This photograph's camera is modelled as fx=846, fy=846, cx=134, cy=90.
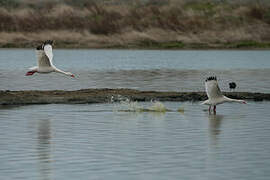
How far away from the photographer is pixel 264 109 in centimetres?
2173

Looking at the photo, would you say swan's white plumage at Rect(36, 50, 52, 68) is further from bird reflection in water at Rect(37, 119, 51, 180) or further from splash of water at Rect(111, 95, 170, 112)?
bird reflection in water at Rect(37, 119, 51, 180)

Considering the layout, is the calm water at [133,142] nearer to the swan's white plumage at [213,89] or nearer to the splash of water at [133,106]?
the splash of water at [133,106]

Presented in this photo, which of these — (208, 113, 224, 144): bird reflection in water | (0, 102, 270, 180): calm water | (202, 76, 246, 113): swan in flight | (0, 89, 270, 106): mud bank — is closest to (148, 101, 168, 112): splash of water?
(0, 102, 270, 180): calm water

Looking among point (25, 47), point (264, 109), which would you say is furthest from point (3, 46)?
point (264, 109)

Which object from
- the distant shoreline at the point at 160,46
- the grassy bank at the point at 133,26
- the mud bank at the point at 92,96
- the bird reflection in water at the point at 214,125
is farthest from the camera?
the grassy bank at the point at 133,26

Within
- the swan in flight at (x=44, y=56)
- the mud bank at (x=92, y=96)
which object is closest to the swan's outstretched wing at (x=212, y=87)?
the mud bank at (x=92, y=96)

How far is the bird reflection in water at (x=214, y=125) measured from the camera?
16609mm

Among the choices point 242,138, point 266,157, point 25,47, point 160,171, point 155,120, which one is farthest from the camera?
point 25,47

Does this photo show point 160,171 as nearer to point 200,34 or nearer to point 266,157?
point 266,157

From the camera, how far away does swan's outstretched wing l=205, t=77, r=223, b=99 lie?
63.8ft

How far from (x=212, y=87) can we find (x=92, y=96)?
4.83 m

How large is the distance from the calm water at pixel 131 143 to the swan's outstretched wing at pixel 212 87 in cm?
55

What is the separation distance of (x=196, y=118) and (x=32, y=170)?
305 inches

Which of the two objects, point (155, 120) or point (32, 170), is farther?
point (155, 120)
